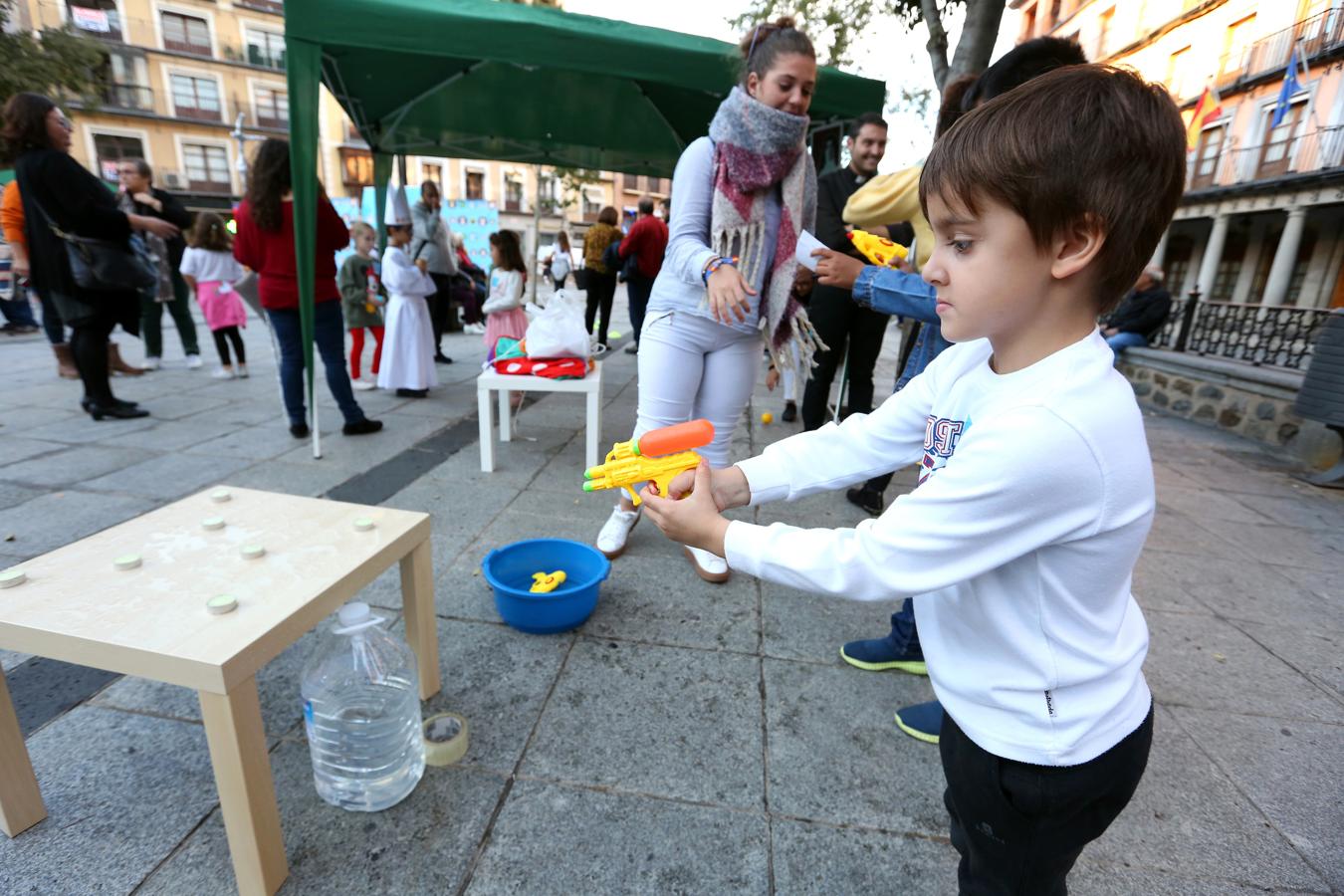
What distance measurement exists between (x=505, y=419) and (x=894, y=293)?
10.8ft

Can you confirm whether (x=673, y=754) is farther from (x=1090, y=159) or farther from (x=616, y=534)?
(x=1090, y=159)

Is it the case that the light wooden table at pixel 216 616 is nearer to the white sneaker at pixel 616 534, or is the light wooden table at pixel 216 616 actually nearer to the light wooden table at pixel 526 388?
the white sneaker at pixel 616 534

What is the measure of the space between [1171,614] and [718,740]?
2.28m

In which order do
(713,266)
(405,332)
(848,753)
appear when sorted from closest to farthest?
(848,753), (713,266), (405,332)

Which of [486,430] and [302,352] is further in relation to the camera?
[302,352]

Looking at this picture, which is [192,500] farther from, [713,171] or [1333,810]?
[1333,810]

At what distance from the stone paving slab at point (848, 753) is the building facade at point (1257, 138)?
1944cm

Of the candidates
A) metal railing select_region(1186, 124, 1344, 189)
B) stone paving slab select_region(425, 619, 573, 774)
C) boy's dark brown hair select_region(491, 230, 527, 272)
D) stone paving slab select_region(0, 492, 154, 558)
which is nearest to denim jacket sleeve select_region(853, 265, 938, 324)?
stone paving slab select_region(425, 619, 573, 774)

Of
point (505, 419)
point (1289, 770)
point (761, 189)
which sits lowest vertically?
point (1289, 770)

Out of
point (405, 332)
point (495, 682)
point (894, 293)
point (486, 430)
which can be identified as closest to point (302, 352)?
point (405, 332)

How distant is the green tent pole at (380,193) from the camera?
6656 mm

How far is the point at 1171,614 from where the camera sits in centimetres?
276

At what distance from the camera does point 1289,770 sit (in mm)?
1894

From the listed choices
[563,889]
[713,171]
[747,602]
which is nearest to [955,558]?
[563,889]
